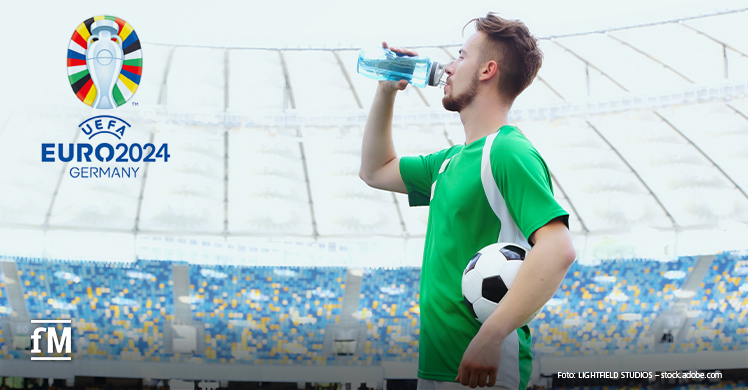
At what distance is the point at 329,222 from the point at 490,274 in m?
12.8

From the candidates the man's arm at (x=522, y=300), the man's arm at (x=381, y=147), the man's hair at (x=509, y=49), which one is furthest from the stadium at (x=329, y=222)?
the man's arm at (x=522, y=300)

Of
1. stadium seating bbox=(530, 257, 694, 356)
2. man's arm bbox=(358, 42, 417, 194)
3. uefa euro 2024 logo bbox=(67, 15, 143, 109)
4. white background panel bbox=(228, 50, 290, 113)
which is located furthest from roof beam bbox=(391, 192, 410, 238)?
man's arm bbox=(358, 42, 417, 194)

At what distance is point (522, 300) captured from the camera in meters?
1.40

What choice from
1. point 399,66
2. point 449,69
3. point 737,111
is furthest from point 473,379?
point 737,111

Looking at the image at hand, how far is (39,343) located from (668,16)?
13519 millimetres

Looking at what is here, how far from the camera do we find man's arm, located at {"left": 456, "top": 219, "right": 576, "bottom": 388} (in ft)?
4.58

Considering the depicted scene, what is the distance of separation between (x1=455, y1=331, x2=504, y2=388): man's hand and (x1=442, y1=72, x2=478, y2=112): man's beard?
0.68 m

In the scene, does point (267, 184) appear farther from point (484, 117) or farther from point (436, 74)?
point (484, 117)

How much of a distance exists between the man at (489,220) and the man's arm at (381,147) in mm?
281

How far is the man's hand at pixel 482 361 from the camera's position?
55.1 inches

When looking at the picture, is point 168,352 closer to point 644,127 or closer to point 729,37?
point 644,127

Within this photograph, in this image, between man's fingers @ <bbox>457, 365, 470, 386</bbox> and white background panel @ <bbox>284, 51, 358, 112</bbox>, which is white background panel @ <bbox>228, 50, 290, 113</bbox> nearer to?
white background panel @ <bbox>284, 51, 358, 112</bbox>

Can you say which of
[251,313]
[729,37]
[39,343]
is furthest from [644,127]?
[39,343]

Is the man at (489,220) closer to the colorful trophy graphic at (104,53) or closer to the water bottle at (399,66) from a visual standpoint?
the water bottle at (399,66)
